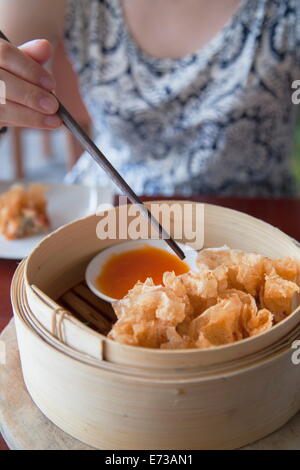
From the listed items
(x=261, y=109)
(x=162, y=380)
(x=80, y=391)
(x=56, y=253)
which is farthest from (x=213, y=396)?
(x=261, y=109)

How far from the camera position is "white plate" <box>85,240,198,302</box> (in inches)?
42.3

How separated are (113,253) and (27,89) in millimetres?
401

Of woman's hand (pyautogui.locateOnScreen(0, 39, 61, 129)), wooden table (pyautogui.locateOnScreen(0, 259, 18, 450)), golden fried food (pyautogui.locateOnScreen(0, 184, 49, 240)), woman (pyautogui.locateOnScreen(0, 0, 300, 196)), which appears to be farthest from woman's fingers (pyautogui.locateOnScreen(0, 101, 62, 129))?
woman (pyautogui.locateOnScreen(0, 0, 300, 196))

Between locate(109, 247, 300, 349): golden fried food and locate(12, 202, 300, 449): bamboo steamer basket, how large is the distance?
0.06 meters

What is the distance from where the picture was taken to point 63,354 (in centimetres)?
74

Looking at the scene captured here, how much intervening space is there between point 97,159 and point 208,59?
93 cm

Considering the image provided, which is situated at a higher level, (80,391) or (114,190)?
(114,190)

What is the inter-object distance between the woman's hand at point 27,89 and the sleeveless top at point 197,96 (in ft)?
2.64

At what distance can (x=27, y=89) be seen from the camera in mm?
982

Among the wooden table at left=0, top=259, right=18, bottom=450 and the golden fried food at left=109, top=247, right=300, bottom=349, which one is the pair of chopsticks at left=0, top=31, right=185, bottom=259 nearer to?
the golden fried food at left=109, top=247, right=300, bottom=349

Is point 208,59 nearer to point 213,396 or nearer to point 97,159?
point 97,159

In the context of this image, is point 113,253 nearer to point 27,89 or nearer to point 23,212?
point 27,89

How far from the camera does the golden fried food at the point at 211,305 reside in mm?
774

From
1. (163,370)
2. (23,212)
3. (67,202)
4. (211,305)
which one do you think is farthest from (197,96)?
(163,370)
